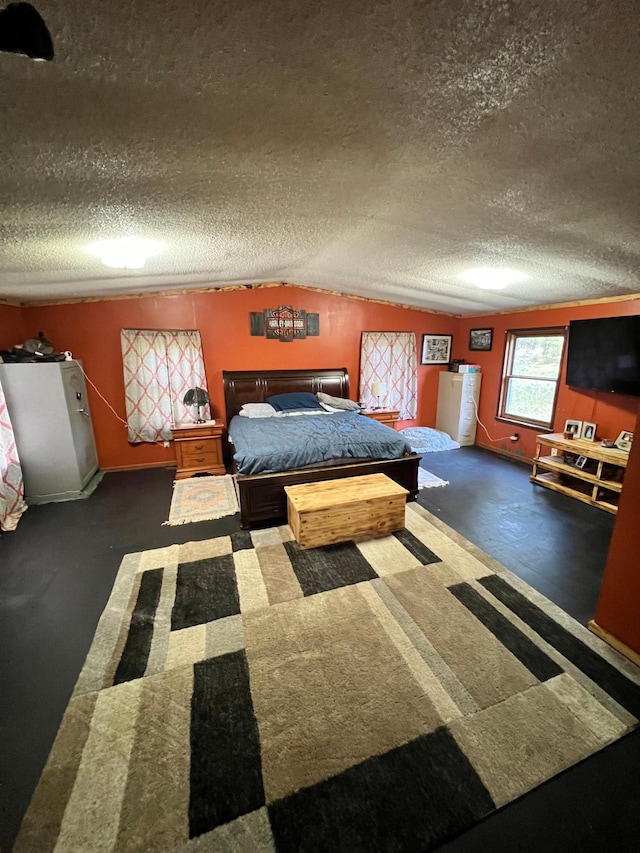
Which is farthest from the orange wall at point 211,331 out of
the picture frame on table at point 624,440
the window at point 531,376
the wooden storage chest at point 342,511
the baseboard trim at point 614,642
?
the baseboard trim at point 614,642

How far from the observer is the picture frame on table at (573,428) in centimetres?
374

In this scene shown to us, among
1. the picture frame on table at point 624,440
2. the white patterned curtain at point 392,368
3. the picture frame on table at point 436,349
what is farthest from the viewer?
the picture frame on table at point 436,349

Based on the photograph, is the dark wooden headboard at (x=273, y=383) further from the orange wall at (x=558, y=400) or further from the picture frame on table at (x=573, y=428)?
the picture frame on table at (x=573, y=428)

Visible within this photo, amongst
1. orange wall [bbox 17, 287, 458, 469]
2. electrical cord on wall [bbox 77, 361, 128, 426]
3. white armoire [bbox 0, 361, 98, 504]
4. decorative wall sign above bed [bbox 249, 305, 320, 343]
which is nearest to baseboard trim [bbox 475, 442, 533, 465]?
orange wall [bbox 17, 287, 458, 469]

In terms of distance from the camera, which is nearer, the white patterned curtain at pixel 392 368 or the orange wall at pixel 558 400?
the orange wall at pixel 558 400

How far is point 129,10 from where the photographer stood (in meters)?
0.68

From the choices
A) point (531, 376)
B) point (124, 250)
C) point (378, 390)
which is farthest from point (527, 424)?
point (124, 250)

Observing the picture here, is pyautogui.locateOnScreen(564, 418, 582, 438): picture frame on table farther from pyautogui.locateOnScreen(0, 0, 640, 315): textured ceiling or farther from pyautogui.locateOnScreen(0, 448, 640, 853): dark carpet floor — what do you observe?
pyautogui.locateOnScreen(0, 0, 640, 315): textured ceiling

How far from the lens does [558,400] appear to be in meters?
4.09

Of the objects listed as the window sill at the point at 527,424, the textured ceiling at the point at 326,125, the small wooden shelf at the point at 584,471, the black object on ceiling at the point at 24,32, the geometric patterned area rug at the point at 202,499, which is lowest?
the geometric patterned area rug at the point at 202,499

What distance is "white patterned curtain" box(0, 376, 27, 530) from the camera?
114 inches

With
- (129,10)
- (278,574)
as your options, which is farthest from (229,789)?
(129,10)

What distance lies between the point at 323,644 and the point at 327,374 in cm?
375

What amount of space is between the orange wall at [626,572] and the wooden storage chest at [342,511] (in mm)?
1278
